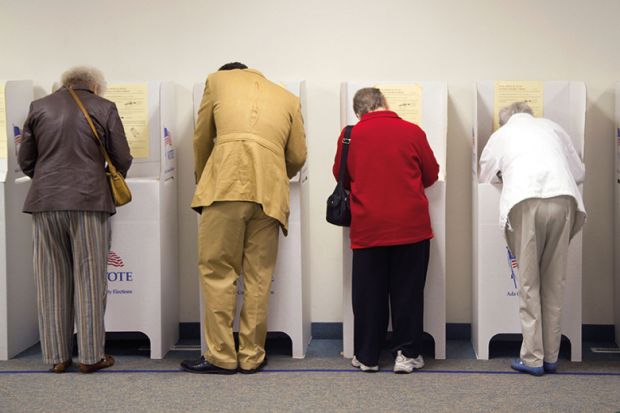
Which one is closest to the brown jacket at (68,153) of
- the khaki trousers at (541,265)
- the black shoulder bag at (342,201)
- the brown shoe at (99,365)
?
the brown shoe at (99,365)

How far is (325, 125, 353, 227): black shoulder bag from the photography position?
13.1ft

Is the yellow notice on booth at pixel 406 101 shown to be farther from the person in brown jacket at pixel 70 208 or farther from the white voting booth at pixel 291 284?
the person in brown jacket at pixel 70 208

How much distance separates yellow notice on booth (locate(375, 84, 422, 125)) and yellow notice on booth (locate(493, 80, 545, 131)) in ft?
1.38

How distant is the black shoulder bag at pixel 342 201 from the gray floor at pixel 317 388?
73cm

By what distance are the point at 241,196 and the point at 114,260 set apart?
0.91 m

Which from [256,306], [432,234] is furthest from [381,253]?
[256,306]

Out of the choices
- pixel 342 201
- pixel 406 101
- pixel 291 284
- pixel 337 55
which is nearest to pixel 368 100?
pixel 406 101

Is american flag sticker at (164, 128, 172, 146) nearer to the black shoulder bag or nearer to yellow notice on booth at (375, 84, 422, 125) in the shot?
the black shoulder bag

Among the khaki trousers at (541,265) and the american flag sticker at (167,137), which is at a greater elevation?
the american flag sticker at (167,137)

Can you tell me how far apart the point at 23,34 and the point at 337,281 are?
2.30 m

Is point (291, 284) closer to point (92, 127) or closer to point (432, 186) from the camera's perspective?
point (432, 186)

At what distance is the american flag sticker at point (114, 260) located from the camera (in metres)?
4.35

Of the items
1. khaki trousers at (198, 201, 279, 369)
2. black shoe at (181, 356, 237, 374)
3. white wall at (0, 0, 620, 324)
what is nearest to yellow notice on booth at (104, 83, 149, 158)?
white wall at (0, 0, 620, 324)

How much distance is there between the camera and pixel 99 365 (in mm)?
4070
